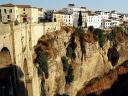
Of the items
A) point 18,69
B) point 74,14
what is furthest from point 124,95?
point 74,14

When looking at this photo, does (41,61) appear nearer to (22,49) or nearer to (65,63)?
(22,49)

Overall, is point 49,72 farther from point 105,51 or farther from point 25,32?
point 105,51

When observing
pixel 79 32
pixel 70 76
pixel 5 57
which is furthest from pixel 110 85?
pixel 5 57

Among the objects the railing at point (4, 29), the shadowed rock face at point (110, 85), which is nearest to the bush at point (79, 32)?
the shadowed rock face at point (110, 85)

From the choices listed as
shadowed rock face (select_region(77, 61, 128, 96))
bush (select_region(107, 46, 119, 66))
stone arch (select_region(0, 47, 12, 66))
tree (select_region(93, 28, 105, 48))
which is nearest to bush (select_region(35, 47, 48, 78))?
shadowed rock face (select_region(77, 61, 128, 96))

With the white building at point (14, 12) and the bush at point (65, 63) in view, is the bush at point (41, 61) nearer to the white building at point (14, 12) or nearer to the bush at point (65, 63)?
the bush at point (65, 63)

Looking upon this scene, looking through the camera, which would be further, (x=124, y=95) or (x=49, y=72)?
(x=124, y=95)
